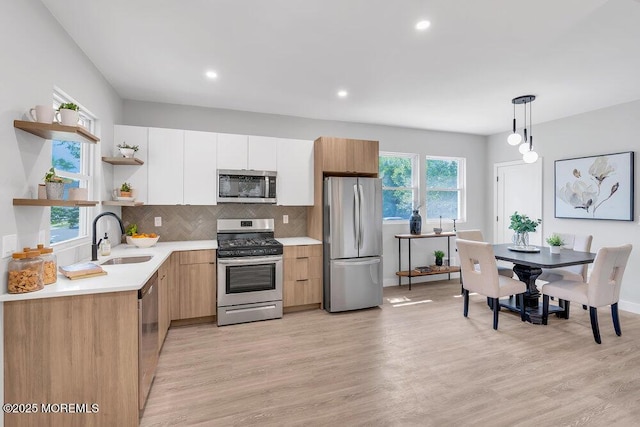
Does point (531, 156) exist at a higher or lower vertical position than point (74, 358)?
higher

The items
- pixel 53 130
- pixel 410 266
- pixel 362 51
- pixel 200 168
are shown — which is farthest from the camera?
pixel 410 266

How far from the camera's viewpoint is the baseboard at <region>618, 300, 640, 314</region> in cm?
402

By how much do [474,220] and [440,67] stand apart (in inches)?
150

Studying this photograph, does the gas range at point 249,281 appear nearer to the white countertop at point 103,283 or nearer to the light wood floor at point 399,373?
the light wood floor at point 399,373

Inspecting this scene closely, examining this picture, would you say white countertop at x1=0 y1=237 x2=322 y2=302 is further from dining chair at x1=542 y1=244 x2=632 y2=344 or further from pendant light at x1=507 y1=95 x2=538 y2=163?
dining chair at x1=542 y1=244 x2=632 y2=344

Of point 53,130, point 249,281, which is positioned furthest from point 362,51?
point 249,281

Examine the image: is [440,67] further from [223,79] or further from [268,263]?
[268,263]

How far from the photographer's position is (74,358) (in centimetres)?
176

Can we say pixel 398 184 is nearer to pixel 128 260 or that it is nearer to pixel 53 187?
pixel 128 260

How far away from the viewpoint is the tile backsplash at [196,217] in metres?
3.93

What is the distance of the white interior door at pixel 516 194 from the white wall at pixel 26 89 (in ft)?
20.1

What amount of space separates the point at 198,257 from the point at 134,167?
1.27 m

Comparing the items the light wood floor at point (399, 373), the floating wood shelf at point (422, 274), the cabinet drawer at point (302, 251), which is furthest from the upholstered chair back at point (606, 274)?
the cabinet drawer at point (302, 251)

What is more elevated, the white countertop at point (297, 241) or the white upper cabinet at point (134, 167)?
the white upper cabinet at point (134, 167)
